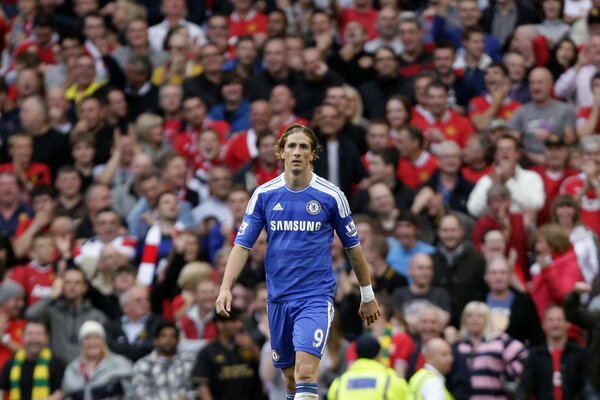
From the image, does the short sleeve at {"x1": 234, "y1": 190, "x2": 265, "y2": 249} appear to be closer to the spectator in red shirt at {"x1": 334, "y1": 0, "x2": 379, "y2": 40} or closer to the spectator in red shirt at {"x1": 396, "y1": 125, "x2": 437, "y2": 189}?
the spectator in red shirt at {"x1": 396, "y1": 125, "x2": 437, "y2": 189}

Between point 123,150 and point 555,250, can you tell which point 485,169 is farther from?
point 123,150

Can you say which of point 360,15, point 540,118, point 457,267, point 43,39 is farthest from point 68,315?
point 43,39

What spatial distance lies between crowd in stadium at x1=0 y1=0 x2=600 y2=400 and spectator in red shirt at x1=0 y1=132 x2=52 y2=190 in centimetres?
2

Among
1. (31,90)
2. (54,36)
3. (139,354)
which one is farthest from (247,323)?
(54,36)

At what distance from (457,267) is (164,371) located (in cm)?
310

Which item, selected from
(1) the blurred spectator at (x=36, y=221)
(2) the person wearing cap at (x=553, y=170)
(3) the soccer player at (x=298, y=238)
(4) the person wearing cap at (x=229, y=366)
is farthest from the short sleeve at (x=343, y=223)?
(1) the blurred spectator at (x=36, y=221)

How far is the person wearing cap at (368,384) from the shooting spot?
13859mm

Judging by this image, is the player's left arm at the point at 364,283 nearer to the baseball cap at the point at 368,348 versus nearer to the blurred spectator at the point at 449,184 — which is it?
the baseball cap at the point at 368,348

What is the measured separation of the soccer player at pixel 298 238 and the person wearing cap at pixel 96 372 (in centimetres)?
460

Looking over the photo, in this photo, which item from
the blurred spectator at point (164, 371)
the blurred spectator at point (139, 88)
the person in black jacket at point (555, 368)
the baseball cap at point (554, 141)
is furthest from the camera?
the blurred spectator at point (139, 88)

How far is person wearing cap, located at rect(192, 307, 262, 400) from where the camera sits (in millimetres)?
16641

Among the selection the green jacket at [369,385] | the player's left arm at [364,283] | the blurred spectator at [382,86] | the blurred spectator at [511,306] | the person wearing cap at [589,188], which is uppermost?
the blurred spectator at [382,86]

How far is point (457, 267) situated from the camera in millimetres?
17047

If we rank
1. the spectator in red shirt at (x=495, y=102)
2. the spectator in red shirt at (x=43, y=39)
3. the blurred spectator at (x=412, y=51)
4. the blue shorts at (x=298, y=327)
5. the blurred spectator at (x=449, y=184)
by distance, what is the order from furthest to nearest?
1. the spectator in red shirt at (x=43, y=39)
2. the blurred spectator at (x=412, y=51)
3. the spectator in red shirt at (x=495, y=102)
4. the blurred spectator at (x=449, y=184)
5. the blue shorts at (x=298, y=327)
